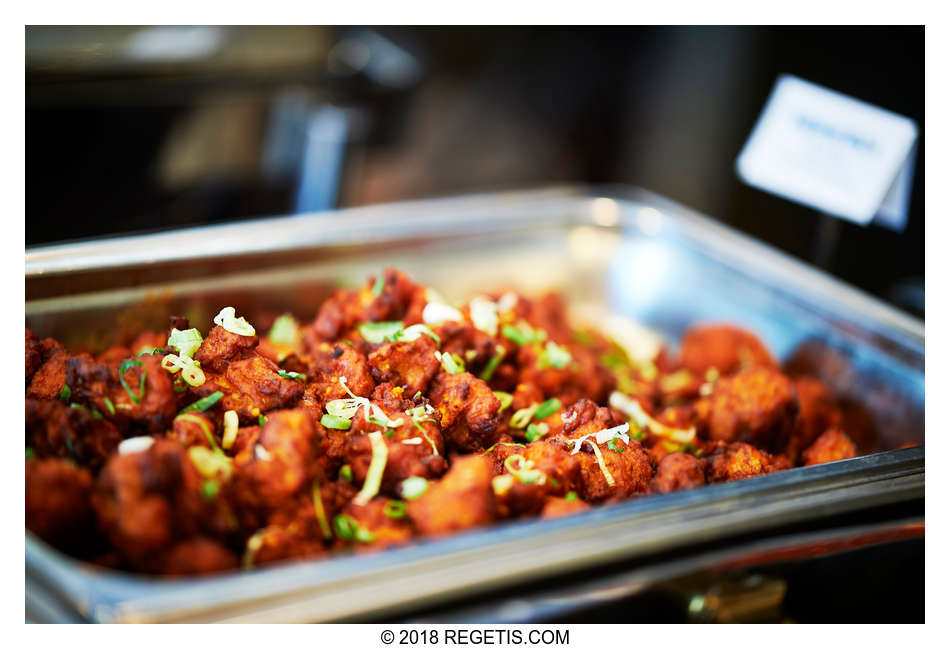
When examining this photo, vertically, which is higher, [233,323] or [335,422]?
[233,323]

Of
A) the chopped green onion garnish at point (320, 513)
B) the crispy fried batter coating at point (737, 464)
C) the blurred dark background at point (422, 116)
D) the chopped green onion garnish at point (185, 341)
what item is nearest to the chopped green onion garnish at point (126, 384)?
the chopped green onion garnish at point (185, 341)

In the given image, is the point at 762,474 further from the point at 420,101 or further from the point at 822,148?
the point at 420,101

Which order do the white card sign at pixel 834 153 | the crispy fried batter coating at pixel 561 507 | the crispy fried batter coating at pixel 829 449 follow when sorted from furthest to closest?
the white card sign at pixel 834 153, the crispy fried batter coating at pixel 829 449, the crispy fried batter coating at pixel 561 507

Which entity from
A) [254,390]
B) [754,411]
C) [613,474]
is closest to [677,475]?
[613,474]

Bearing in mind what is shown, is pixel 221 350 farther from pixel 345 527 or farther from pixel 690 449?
pixel 690 449

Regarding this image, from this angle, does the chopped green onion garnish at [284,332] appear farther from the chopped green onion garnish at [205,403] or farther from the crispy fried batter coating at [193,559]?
the crispy fried batter coating at [193,559]

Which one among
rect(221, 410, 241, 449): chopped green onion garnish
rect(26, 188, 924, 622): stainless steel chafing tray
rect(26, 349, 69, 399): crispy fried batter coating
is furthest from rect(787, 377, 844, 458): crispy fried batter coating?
rect(26, 349, 69, 399): crispy fried batter coating

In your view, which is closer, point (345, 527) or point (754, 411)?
point (345, 527)
